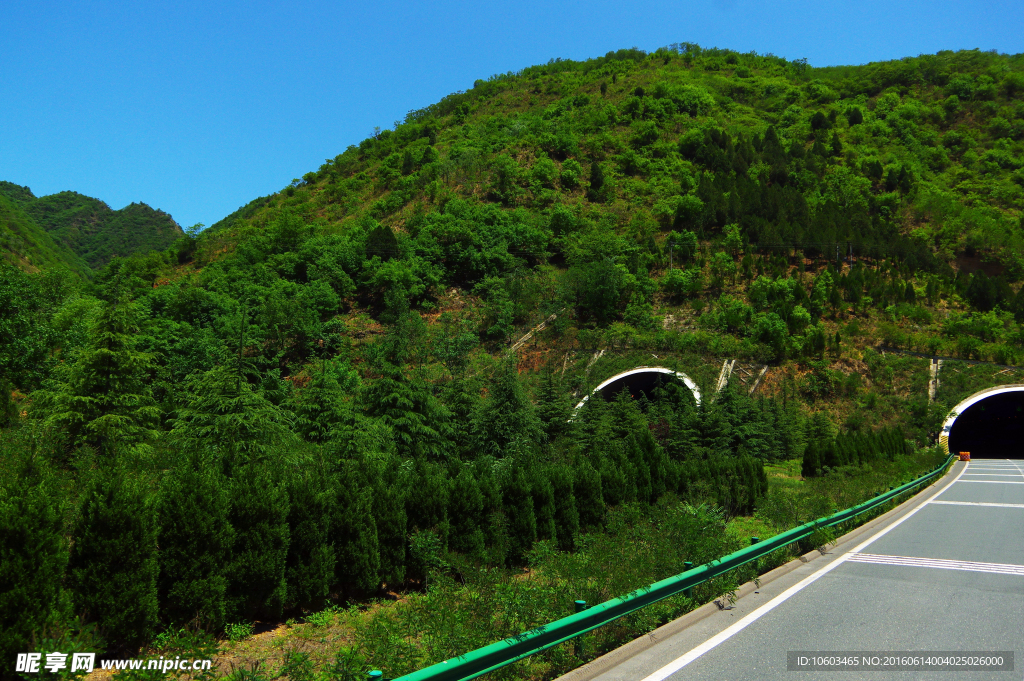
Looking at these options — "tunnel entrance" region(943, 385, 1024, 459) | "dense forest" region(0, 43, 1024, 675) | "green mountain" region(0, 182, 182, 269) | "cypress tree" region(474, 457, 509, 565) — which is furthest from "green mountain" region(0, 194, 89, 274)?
"tunnel entrance" region(943, 385, 1024, 459)

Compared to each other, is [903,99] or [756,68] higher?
[756,68]

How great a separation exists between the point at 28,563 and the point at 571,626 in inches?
181

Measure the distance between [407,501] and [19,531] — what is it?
548 centimetres

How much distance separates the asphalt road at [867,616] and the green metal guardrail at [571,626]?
14.0 inches

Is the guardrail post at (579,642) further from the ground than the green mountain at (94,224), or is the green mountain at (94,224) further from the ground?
the green mountain at (94,224)

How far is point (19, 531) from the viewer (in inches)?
199

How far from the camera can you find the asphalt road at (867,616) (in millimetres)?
4742

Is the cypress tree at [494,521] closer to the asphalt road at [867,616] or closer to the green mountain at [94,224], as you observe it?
the asphalt road at [867,616]

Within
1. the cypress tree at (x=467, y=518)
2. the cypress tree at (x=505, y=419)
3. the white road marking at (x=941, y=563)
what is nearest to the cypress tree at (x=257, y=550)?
the cypress tree at (x=467, y=518)

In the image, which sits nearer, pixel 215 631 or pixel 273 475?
pixel 215 631

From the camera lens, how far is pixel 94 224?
451 feet

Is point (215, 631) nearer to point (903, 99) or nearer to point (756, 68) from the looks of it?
point (903, 99)

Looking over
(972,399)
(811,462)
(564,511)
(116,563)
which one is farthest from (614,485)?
(972,399)

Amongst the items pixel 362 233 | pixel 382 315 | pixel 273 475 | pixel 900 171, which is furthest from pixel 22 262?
pixel 900 171
